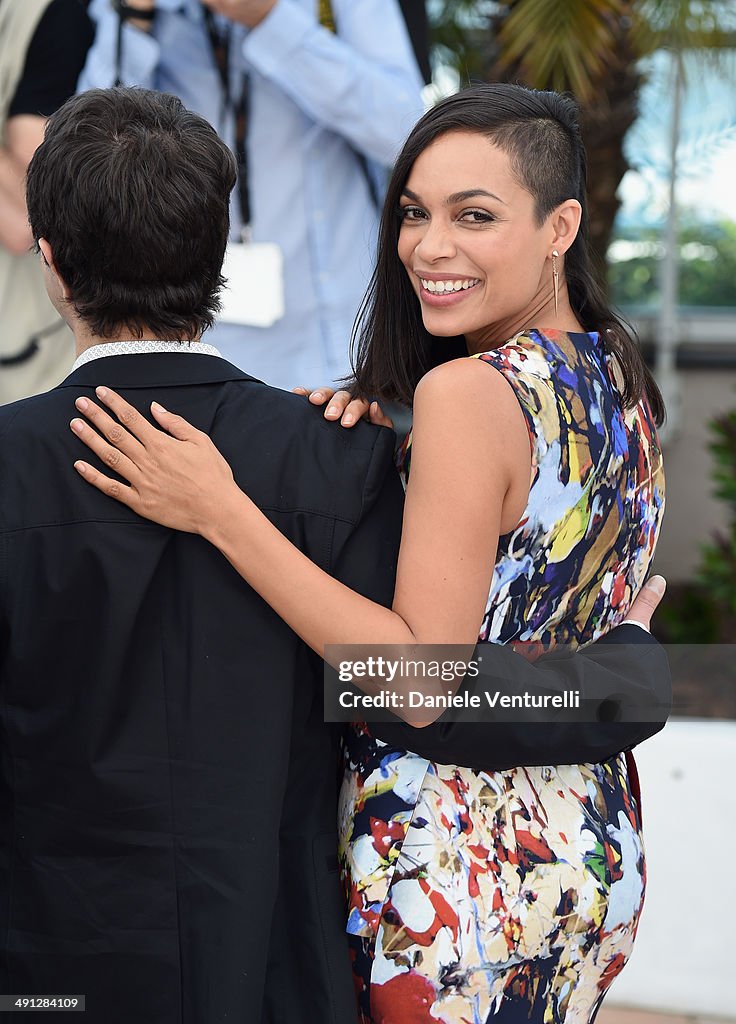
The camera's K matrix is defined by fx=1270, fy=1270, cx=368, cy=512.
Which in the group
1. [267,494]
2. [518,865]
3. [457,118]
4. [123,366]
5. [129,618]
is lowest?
[518,865]

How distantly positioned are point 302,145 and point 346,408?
5.52ft

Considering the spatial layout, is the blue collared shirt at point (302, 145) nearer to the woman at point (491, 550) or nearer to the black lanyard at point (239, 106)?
the black lanyard at point (239, 106)

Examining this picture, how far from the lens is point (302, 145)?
127 inches

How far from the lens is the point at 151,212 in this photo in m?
1.53

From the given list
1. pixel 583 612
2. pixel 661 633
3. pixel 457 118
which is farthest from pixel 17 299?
pixel 661 633

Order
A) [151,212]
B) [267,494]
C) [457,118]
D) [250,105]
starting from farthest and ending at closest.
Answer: [250,105] → [457,118] → [267,494] → [151,212]

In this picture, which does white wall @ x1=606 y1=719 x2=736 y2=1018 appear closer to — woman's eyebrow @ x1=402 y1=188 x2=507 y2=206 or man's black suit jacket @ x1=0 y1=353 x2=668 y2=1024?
man's black suit jacket @ x1=0 y1=353 x2=668 y2=1024

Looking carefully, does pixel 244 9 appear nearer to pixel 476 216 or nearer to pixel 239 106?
pixel 239 106

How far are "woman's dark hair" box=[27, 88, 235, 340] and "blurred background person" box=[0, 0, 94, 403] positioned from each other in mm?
1581

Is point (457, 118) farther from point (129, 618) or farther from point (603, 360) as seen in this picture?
point (129, 618)

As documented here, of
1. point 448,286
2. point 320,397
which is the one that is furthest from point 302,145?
point 320,397

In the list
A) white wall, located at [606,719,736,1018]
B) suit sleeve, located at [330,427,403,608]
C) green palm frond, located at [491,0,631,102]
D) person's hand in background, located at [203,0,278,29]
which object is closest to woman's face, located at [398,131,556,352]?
suit sleeve, located at [330,427,403,608]

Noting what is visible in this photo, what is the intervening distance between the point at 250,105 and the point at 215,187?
1.75 metres

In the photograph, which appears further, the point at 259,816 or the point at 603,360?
the point at 603,360
